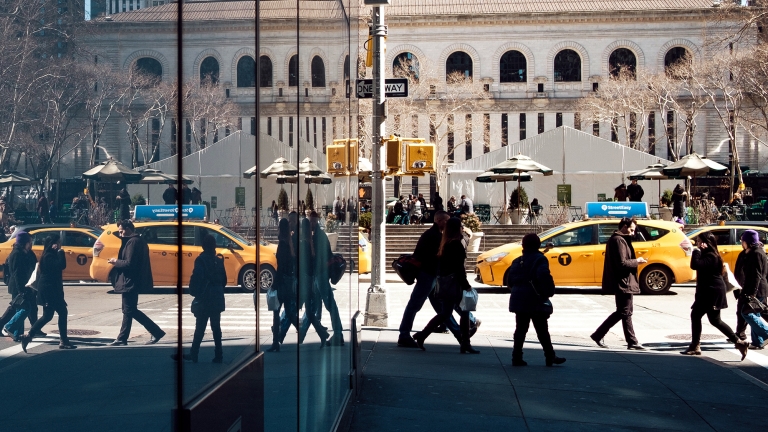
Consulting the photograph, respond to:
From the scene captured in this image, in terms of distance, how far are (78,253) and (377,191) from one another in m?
11.8

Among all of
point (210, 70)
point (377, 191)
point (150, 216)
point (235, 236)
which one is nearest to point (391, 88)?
point (377, 191)

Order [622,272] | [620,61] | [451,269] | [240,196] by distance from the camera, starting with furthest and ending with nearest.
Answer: [620,61] → [622,272] → [451,269] → [240,196]

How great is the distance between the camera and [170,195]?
1.82 meters

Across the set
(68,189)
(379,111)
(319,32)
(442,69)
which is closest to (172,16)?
(68,189)

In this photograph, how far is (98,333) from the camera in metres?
1.44

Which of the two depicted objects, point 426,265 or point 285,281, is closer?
point 285,281

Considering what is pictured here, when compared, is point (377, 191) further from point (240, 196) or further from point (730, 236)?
point (730, 236)

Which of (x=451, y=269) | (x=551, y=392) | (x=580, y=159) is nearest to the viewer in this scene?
(x=551, y=392)

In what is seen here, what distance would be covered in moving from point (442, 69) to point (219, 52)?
2704 inches

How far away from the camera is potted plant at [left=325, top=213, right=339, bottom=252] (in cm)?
499

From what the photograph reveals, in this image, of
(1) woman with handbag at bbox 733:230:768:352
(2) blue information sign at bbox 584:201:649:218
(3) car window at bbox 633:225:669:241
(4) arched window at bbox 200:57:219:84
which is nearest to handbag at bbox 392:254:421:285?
(1) woman with handbag at bbox 733:230:768:352

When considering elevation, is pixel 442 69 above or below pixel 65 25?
→ above

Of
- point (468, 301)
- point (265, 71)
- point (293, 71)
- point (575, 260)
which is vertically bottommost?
point (575, 260)

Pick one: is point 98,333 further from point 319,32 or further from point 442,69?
point 442,69
